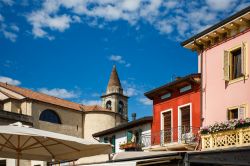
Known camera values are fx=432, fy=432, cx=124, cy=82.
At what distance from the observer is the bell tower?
66.2 m

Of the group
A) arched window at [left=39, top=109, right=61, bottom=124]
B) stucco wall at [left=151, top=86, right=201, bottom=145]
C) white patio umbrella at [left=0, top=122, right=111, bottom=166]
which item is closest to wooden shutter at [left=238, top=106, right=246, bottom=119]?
stucco wall at [left=151, top=86, right=201, bottom=145]

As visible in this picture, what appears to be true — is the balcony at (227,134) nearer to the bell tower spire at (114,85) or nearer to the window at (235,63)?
the window at (235,63)

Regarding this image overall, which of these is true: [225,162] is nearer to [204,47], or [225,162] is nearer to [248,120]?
[248,120]

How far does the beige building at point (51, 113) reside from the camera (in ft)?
133

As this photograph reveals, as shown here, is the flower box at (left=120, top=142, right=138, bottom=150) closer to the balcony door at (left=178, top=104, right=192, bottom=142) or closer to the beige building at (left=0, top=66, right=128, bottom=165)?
the balcony door at (left=178, top=104, right=192, bottom=142)

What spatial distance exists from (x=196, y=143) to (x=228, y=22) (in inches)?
236

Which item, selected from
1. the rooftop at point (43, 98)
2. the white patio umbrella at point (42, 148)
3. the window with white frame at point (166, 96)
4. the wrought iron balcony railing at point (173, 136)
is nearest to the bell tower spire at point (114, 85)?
the rooftop at point (43, 98)

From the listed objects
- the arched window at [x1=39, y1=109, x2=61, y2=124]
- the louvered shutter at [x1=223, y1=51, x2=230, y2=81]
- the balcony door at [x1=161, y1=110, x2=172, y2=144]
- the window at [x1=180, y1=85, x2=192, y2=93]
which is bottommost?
the balcony door at [x1=161, y1=110, x2=172, y2=144]

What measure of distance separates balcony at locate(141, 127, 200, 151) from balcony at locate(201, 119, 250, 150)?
12.0 ft

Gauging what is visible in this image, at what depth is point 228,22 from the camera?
18.2m

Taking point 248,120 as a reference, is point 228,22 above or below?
above

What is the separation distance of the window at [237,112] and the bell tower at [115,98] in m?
47.5

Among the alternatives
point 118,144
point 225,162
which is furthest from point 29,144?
point 118,144

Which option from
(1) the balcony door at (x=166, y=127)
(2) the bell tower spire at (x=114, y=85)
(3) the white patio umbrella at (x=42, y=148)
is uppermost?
(2) the bell tower spire at (x=114, y=85)
